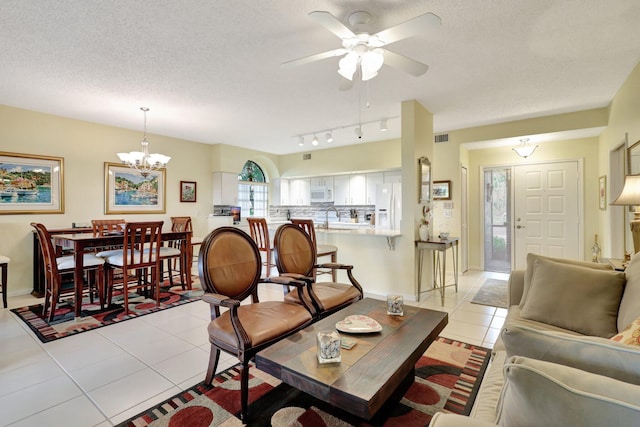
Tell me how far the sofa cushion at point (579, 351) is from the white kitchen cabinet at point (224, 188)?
6.32 meters

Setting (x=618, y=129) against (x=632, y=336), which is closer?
(x=632, y=336)

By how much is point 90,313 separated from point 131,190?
255 cm

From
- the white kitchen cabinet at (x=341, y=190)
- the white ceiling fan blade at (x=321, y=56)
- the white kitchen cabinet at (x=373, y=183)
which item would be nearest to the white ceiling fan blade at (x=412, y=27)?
the white ceiling fan blade at (x=321, y=56)

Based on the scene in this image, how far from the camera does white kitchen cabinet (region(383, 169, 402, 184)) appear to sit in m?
6.26

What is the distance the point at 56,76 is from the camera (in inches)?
127

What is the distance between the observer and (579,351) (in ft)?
2.69

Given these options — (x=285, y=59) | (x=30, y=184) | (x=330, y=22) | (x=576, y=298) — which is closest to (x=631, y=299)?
(x=576, y=298)

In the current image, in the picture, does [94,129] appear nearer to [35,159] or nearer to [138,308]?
[35,159]

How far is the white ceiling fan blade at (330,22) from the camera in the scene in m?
1.79

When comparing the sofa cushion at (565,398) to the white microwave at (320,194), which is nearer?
the sofa cushion at (565,398)

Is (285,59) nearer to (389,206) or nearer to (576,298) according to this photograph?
(576,298)

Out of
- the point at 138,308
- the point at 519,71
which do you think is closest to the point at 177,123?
the point at 138,308

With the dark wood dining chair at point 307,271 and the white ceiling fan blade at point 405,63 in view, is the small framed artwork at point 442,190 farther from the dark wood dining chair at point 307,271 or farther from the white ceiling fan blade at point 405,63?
the white ceiling fan blade at point 405,63

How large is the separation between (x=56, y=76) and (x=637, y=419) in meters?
4.61
